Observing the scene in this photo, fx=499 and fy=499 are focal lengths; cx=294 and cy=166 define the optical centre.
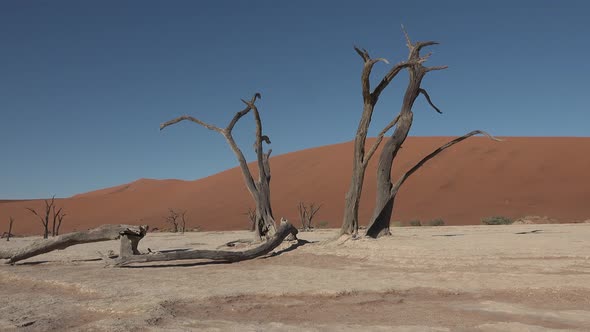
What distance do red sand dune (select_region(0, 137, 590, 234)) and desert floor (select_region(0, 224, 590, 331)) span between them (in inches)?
942

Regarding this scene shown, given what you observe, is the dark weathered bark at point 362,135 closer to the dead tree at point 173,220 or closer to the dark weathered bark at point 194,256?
the dark weathered bark at point 194,256

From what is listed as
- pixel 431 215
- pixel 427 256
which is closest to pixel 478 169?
pixel 431 215

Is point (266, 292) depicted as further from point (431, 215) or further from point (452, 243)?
point (431, 215)

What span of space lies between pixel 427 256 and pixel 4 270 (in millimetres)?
6650

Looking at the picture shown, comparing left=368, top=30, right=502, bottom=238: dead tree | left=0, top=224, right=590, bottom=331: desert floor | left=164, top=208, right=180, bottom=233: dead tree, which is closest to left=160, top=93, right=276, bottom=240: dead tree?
left=368, top=30, right=502, bottom=238: dead tree

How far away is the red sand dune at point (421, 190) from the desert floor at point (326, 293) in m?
23.9

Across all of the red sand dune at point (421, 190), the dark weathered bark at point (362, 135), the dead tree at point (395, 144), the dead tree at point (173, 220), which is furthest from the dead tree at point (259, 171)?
the red sand dune at point (421, 190)

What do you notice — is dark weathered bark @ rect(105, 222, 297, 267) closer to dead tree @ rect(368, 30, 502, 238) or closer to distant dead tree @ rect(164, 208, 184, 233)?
dead tree @ rect(368, 30, 502, 238)

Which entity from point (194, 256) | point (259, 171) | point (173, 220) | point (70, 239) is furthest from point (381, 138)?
point (173, 220)

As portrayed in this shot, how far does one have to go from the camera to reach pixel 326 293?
545 centimetres

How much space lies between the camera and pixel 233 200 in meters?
48.3

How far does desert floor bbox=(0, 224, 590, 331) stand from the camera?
4235 mm

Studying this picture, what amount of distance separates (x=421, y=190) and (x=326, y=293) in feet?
115

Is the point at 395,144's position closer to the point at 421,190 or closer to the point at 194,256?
the point at 194,256
